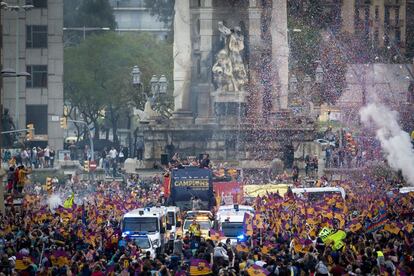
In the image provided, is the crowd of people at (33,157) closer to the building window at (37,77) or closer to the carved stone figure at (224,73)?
the carved stone figure at (224,73)

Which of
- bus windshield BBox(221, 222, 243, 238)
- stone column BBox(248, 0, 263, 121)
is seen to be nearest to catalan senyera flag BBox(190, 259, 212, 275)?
bus windshield BBox(221, 222, 243, 238)

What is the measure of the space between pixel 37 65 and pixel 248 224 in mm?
56773

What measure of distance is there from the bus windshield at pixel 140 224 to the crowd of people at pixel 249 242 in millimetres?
615

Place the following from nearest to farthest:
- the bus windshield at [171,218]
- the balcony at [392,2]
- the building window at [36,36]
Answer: the bus windshield at [171,218] < the building window at [36,36] < the balcony at [392,2]

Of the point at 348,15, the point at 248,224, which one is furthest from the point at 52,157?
the point at 348,15

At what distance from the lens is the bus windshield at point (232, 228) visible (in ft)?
177

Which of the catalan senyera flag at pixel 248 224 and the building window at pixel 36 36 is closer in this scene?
the catalan senyera flag at pixel 248 224

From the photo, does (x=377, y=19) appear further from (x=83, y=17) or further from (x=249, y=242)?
(x=249, y=242)

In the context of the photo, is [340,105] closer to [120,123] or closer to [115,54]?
[115,54]

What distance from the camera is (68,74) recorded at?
12412 centimetres

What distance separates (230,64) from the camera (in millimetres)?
95000

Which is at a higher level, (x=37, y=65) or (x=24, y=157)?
(x=37, y=65)

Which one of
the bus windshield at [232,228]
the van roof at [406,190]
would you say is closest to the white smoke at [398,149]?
the van roof at [406,190]

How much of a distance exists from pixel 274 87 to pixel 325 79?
1312 inches
